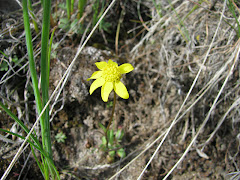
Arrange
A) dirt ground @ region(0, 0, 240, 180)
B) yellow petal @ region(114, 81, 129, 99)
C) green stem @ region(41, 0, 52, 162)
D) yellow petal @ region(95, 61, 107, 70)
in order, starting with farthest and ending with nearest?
dirt ground @ region(0, 0, 240, 180)
yellow petal @ region(95, 61, 107, 70)
yellow petal @ region(114, 81, 129, 99)
green stem @ region(41, 0, 52, 162)

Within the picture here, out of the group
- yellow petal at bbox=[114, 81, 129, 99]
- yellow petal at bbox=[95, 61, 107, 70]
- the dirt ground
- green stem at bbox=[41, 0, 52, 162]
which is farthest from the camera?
the dirt ground

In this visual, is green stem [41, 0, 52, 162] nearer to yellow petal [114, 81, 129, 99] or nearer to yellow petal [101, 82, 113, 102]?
yellow petal [101, 82, 113, 102]

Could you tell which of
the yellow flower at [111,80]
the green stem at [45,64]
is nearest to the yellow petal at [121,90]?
the yellow flower at [111,80]

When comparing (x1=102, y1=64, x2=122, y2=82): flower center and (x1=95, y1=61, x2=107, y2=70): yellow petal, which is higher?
(x1=95, y1=61, x2=107, y2=70): yellow petal

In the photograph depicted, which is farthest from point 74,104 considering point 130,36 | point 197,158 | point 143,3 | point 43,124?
point 143,3

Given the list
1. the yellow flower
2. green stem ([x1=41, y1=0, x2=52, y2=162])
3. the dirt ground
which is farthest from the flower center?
the dirt ground

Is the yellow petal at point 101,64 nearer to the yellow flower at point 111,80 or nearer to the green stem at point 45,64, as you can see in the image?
the yellow flower at point 111,80
